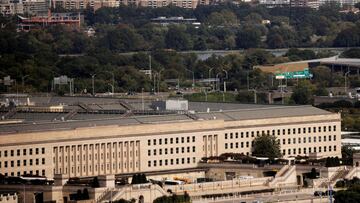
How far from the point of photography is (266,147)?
2756 inches

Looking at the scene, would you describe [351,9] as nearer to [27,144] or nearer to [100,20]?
[100,20]

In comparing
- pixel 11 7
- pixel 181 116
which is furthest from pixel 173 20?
pixel 181 116

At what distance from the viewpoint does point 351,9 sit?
587 ft

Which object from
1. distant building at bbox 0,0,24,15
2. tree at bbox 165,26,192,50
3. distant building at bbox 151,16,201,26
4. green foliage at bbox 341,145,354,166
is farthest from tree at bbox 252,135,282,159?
distant building at bbox 151,16,201,26

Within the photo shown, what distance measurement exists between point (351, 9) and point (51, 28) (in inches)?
1322

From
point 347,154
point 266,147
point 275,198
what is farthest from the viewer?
point 347,154

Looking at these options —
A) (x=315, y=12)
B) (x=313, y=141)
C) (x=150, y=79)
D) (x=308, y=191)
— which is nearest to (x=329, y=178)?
(x=308, y=191)

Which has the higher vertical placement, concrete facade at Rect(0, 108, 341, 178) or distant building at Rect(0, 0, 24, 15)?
concrete facade at Rect(0, 108, 341, 178)

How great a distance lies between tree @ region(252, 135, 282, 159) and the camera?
6969 cm

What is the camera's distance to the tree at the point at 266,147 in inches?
2744

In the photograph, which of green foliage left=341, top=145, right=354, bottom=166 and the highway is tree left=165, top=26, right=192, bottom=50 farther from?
the highway

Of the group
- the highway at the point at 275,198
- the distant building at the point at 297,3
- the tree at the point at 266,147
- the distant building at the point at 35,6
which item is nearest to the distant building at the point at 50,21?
the distant building at the point at 35,6

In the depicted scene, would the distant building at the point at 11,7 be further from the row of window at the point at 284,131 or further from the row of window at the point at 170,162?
the row of window at the point at 170,162

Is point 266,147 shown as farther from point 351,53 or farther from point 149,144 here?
point 351,53
